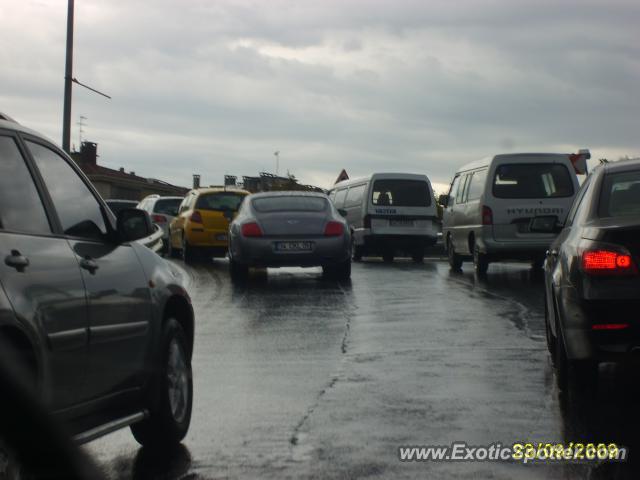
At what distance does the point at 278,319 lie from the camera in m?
13.3

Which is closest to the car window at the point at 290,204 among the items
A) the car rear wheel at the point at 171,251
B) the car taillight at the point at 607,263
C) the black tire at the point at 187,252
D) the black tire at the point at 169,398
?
the black tire at the point at 187,252

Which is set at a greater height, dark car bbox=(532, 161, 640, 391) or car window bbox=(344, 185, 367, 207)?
dark car bbox=(532, 161, 640, 391)

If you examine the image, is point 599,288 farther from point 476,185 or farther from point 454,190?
point 454,190

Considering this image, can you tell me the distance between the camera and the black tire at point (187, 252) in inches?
1027

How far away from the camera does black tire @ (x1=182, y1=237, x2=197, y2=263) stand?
26094 millimetres

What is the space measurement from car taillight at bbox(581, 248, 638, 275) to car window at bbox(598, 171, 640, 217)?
0.53 meters

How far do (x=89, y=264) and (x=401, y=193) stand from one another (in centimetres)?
2211

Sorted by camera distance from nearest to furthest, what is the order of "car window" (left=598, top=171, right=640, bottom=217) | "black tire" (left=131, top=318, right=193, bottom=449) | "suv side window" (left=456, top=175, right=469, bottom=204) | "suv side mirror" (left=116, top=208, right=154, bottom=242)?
"suv side mirror" (left=116, top=208, right=154, bottom=242) < "black tire" (left=131, top=318, right=193, bottom=449) < "car window" (left=598, top=171, right=640, bottom=217) < "suv side window" (left=456, top=175, right=469, bottom=204)

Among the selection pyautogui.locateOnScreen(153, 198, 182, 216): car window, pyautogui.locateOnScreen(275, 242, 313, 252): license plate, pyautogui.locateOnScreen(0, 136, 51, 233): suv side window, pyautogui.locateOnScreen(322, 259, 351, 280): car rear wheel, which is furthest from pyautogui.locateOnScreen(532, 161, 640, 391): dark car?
pyautogui.locateOnScreen(153, 198, 182, 216): car window

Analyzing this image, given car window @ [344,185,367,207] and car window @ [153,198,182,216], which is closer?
car window @ [344,185,367,207]

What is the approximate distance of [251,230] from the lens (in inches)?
744

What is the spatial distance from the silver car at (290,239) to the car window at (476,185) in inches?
96.8

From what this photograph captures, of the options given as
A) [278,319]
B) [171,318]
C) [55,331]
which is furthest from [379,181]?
[55,331]

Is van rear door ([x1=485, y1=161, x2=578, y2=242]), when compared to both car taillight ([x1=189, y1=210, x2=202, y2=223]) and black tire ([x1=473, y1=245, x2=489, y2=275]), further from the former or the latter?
car taillight ([x1=189, y1=210, x2=202, y2=223])
